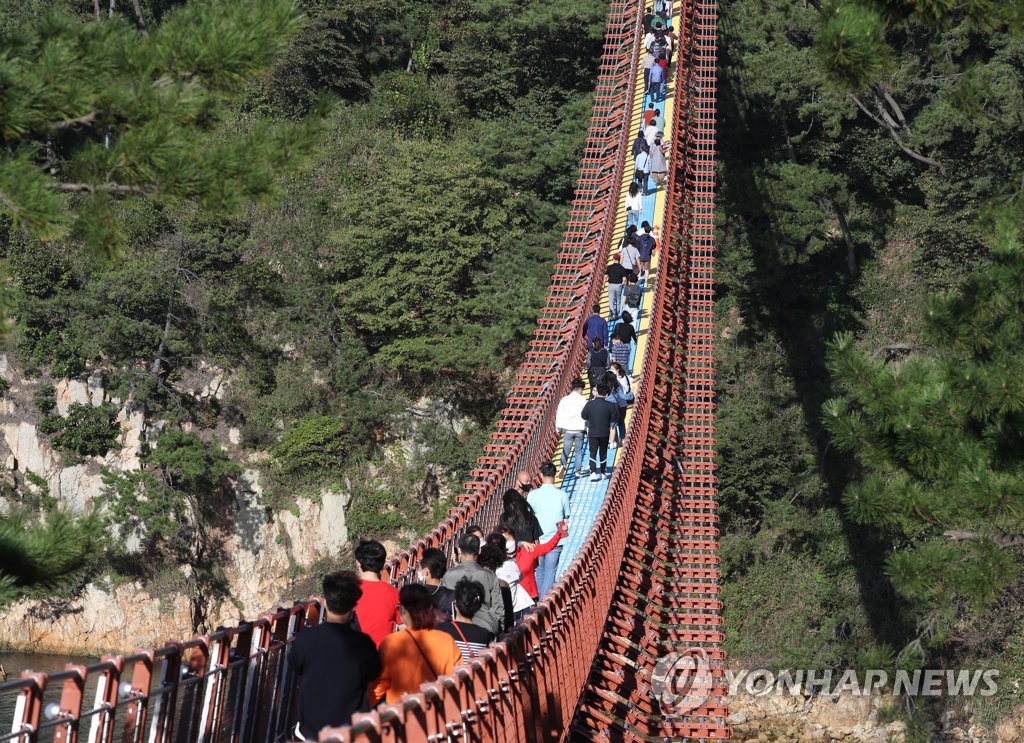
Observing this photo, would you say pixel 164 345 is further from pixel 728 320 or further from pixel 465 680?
pixel 465 680

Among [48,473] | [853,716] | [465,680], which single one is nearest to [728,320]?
[853,716]

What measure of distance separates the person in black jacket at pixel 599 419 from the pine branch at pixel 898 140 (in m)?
15.5

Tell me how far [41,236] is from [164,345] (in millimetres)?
20610

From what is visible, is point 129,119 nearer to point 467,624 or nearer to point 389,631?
point 389,631

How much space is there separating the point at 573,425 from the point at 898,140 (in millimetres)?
17511

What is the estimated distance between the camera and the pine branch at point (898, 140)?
1046 inches

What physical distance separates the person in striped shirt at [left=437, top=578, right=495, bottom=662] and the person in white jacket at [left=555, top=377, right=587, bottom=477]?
20.4 ft

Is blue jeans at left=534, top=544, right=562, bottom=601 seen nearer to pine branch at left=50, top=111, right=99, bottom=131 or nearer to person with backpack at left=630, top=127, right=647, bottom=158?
pine branch at left=50, top=111, right=99, bottom=131

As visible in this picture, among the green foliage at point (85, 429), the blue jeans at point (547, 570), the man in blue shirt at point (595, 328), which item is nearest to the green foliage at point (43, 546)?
the blue jeans at point (547, 570)

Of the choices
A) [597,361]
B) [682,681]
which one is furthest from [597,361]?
[682,681]

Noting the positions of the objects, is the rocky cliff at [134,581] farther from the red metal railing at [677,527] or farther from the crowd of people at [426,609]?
the crowd of people at [426,609]

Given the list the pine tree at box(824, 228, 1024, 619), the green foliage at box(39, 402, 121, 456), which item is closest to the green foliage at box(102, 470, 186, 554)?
the green foliage at box(39, 402, 121, 456)

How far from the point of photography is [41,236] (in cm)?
536

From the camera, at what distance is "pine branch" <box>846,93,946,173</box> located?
26.6 meters
